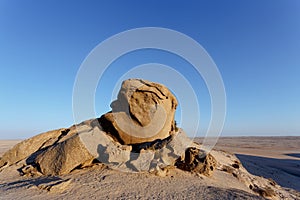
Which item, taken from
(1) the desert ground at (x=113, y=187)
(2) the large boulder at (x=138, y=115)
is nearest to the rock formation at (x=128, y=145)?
(2) the large boulder at (x=138, y=115)

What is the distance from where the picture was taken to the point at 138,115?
1305 cm

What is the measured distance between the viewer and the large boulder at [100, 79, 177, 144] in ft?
43.0

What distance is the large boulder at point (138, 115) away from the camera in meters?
13.1

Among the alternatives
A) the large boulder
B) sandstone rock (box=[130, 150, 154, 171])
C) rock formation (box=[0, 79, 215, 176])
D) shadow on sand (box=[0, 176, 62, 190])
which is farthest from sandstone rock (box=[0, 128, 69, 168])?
sandstone rock (box=[130, 150, 154, 171])

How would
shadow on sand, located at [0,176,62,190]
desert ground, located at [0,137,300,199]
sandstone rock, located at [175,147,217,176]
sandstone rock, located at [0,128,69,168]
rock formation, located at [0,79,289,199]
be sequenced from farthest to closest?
sandstone rock, located at [0,128,69,168], sandstone rock, located at [175,147,217,176], rock formation, located at [0,79,289,199], shadow on sand, located at [0,176,62,190], desert ground, located at [0,137,300,199]

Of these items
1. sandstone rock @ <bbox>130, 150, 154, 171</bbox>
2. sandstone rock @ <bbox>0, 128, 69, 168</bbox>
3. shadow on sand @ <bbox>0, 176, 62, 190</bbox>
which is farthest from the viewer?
sandstone rock @ <bbox>0, 128, 69, 168</bbox>

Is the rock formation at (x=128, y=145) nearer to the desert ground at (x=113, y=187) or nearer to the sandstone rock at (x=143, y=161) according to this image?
the sandstone rock at (x=143, y=161)

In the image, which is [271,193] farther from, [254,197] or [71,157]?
[71,157]

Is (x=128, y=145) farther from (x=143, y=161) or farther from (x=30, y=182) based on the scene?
(x=30, y=182)

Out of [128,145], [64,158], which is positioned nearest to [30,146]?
[64,158]

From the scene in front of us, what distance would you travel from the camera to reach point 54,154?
36.9ft

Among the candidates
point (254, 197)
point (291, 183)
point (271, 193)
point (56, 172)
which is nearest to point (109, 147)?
point (56, 172)

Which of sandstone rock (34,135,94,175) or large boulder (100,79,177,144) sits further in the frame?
large boulder (100,79,177,144)

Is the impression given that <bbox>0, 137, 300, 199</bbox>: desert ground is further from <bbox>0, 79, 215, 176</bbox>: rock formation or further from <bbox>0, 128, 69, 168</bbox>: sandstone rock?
<bbox>0, 128, 69, 168</bbox>: sandstone rock
